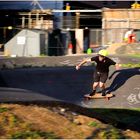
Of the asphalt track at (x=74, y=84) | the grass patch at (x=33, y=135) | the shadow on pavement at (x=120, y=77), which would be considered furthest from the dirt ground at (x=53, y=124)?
the shadow on pavement at (x=120, y=77)

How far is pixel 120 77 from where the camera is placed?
64.3 feet

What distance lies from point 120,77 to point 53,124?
1136 centimetres

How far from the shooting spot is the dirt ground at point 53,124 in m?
8.09

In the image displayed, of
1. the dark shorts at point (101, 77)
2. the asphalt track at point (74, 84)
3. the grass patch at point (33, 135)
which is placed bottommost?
the asphalt track at point (74, 84)

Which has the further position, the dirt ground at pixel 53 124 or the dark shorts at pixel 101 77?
the dark shorts at pixel 101 77

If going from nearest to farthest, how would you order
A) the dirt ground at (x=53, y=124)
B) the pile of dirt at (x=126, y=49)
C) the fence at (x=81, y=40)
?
the dirt ground at (x=53, y=124) < the pile of dirt at (x=126, y=49) < the fence at (x=81, y=40)

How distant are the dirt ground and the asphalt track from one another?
22.4 feet

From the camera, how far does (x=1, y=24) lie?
2034 inches

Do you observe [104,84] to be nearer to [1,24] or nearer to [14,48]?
[14,48]

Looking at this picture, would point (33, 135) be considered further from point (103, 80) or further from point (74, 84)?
point (74, 84)

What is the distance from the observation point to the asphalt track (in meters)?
17.0

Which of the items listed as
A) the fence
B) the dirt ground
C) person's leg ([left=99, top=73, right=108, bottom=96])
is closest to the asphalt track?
person's leg ([left=99, top=73, right=108, bottom=96])

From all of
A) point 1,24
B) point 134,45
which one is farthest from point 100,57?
point 1,24

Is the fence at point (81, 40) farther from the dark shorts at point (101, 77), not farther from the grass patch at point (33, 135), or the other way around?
the grass patch at point (33, 135)
